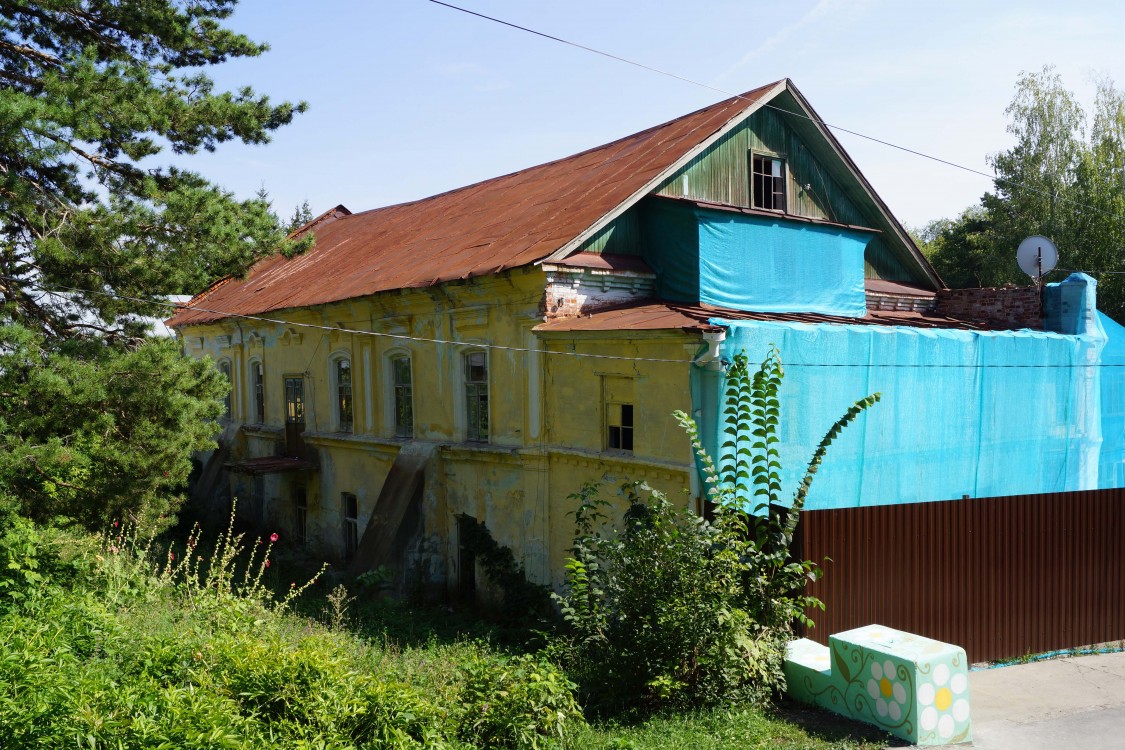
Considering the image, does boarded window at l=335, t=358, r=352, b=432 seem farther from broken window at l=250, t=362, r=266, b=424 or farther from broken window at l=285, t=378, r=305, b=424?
broken window at l=250, t=362, r=266, b=424

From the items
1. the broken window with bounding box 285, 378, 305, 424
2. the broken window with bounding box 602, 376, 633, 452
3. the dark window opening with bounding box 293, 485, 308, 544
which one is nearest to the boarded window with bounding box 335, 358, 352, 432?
the broken window with bounding box 285, 378, 305, 424

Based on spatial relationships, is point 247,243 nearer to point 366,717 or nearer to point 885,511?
point 366,717

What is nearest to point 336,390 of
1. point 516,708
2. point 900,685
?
point 516,708

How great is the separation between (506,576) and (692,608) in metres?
6.21

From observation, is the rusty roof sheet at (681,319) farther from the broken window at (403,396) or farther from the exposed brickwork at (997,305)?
the broken window at (403,396)

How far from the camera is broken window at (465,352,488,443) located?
50.1 ft

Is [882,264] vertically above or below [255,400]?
above

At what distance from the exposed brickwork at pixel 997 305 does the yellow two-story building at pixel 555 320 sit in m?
0.43

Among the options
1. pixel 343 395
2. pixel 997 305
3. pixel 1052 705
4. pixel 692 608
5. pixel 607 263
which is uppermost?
pixel 607 263

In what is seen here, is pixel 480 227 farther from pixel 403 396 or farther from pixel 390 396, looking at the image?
pixel 390 396

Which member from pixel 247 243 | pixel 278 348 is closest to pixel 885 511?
pixel 247 243

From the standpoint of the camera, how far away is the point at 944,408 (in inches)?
504

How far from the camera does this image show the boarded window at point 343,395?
63.0 ft

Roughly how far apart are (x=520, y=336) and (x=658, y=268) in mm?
2541
